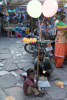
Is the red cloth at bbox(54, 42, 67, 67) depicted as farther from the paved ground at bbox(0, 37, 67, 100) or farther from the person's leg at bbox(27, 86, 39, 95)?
the person's leg at bbox(27, 86, 39, 95)

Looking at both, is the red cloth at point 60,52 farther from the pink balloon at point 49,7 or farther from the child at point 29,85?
the child at point 29,85

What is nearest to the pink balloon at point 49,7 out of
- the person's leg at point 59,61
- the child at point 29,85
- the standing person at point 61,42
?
the standing person at point 61,42

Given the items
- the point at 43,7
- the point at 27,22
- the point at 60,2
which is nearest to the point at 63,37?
the point at 43,7

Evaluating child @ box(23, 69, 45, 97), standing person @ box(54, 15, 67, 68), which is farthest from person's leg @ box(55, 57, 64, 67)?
child @ box(23, 69, 45, 97)

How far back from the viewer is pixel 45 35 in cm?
598

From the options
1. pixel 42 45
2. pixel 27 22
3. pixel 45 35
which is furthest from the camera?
pixel 27 22

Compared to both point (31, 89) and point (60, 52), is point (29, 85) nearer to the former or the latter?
point (31, 89)

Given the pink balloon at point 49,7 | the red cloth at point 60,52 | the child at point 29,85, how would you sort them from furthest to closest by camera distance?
the red cloth at point 60,52, the pink balloon at point 49,7, the child at point 29,85

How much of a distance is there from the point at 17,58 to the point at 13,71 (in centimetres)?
136

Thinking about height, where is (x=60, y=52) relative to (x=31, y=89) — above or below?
above

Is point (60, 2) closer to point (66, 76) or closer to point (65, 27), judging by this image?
point (65, 27)

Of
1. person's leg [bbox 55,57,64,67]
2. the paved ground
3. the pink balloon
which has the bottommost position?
the paved ground

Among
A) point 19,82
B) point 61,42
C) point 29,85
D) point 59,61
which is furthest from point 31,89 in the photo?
point 61,42

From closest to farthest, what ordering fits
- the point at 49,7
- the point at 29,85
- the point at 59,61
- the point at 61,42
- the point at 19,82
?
the point at 29,85 < the point at 49,7 < the point at 19,82 < the point at 61,42 < the point at 59,61
